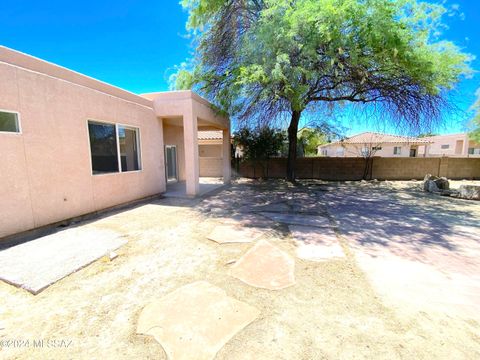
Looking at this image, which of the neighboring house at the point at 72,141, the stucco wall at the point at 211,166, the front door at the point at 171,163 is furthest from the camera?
the stucco wall at the point at 211,166

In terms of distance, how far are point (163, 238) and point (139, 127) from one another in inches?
181

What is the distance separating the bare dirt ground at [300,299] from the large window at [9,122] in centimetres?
283

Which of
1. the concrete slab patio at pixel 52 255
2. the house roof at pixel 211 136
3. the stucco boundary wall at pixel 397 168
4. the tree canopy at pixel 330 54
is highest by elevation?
the tree canopy at pixel 330 54

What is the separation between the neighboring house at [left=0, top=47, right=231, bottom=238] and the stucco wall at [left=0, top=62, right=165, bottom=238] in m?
0.01

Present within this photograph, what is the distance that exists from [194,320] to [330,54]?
7.14 metres

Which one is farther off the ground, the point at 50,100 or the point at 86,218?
the point at 50,100

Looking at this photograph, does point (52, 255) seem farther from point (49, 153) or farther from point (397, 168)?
point (397, 168)

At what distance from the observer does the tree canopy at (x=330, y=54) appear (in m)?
5.67

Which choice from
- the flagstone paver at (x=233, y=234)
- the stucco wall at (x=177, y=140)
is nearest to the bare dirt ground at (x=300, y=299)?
the flagstone paver at (x=233, y=234)

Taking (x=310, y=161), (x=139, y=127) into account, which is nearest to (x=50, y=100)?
(x=139, y=127)

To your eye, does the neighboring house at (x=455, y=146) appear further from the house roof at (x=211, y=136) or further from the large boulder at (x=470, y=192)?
the house roof at (x=211, y=136)

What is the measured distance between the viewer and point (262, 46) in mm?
6496

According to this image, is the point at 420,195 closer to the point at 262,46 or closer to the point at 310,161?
the point at 310,161

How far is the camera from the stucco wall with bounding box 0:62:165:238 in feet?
13.4
